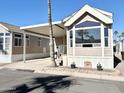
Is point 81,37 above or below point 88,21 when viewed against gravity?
below

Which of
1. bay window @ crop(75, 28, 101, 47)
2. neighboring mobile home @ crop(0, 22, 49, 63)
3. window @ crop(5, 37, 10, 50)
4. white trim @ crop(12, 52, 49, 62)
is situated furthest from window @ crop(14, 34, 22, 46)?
bay window @ crop(75, 28, 101, 47)

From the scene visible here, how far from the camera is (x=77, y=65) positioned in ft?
47.9

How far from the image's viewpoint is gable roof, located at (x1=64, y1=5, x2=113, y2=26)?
43.7ft

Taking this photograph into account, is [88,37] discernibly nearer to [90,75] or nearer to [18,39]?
[90,75]

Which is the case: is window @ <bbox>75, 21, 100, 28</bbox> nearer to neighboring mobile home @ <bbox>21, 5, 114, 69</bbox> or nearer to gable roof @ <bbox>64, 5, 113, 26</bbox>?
neighboring mobile home @ <bbox>21, 5, 114, 69</bbox>

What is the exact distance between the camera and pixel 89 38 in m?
14.4

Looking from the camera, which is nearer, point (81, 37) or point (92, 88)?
point (92, 88)

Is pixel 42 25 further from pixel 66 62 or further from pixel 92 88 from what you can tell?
pixel 92 88

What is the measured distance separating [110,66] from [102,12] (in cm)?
491

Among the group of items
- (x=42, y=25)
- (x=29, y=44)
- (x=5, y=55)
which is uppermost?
(x=42, y=25)

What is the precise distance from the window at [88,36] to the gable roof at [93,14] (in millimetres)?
1058

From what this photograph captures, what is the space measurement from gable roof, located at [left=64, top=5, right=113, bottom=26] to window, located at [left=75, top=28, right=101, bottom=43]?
1.06 metres

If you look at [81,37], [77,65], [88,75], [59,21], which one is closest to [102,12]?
[81,37]

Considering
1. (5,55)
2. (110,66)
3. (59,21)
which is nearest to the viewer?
(110,66)
